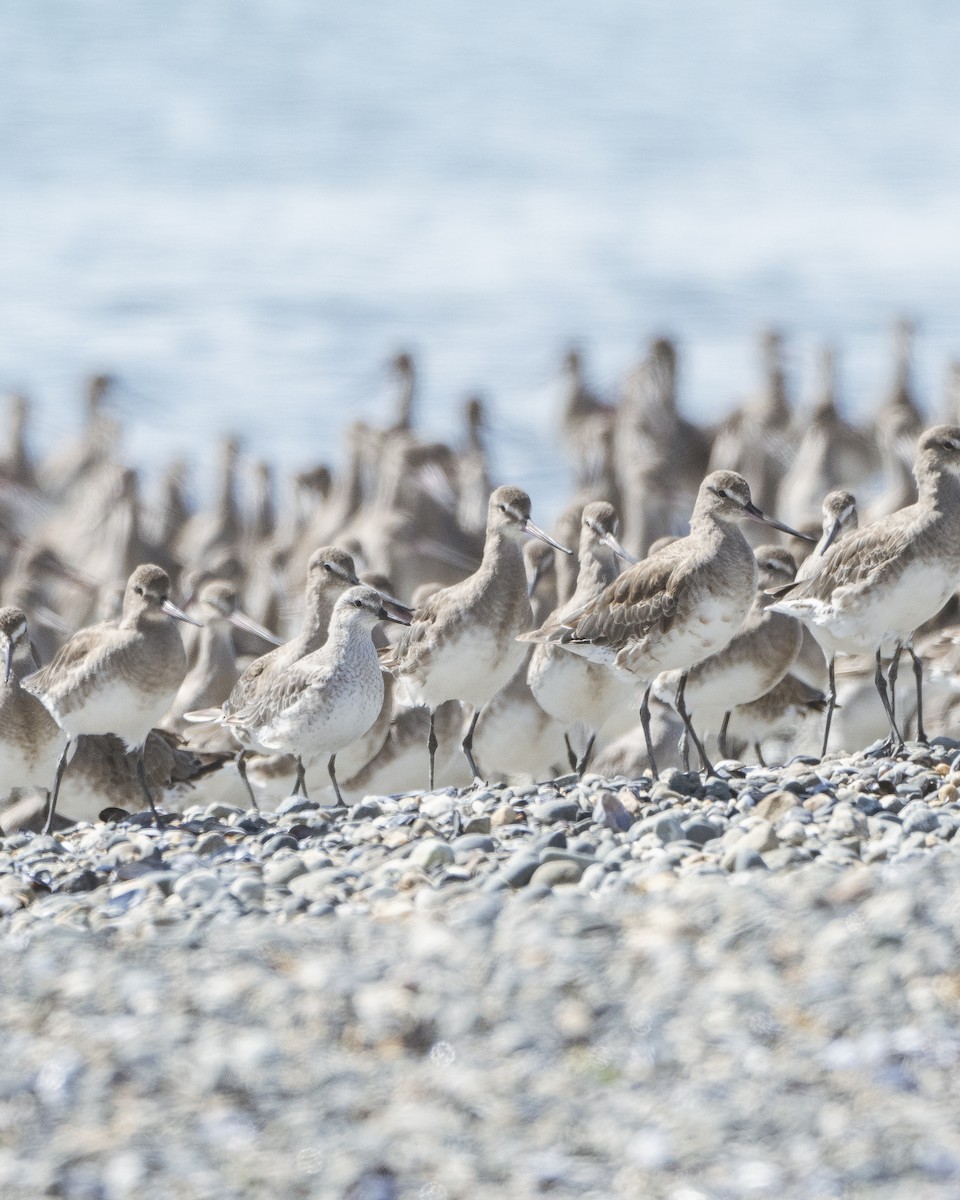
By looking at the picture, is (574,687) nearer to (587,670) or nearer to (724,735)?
(587,670)

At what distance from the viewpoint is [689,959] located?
5.29 meters

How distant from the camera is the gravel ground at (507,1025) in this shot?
4.49 meters

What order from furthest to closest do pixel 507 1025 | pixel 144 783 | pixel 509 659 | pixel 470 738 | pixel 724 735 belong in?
1. pixel 724 735
2. pixel 470 738
3. pixel 509 659
4. pixel 144 783
5. pixel 507 1025

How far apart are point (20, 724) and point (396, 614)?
1.73 m

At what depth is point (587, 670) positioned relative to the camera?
9.44 meters

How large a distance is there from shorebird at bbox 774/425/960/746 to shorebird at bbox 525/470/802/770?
38 centimetres

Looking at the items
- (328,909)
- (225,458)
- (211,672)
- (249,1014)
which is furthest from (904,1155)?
(225,458)

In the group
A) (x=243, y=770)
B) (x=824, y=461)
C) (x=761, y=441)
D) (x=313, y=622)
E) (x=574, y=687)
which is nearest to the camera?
(x=574, y=687)

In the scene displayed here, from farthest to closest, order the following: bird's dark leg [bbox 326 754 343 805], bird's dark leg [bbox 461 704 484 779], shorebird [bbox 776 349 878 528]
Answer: shorebird [bbox 776 349 878 528], bird's dark leg [bbox 461 704 484 779], bird's dark leg [bbox 326 754 343 805]

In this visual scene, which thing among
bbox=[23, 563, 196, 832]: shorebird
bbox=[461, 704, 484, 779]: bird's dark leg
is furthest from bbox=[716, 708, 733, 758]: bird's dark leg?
bbox=[23, 563, 196, 832]: shorebird

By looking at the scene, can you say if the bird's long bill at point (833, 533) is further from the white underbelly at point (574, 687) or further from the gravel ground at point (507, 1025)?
the gravel ground at point (507, 1025)

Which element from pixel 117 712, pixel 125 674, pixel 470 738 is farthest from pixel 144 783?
pixel 470 738

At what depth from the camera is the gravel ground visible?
14.7 ft

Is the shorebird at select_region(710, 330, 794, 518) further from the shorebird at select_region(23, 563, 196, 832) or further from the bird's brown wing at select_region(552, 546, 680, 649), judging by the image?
the shorebird at select_region(23, 563, 196, 832)
